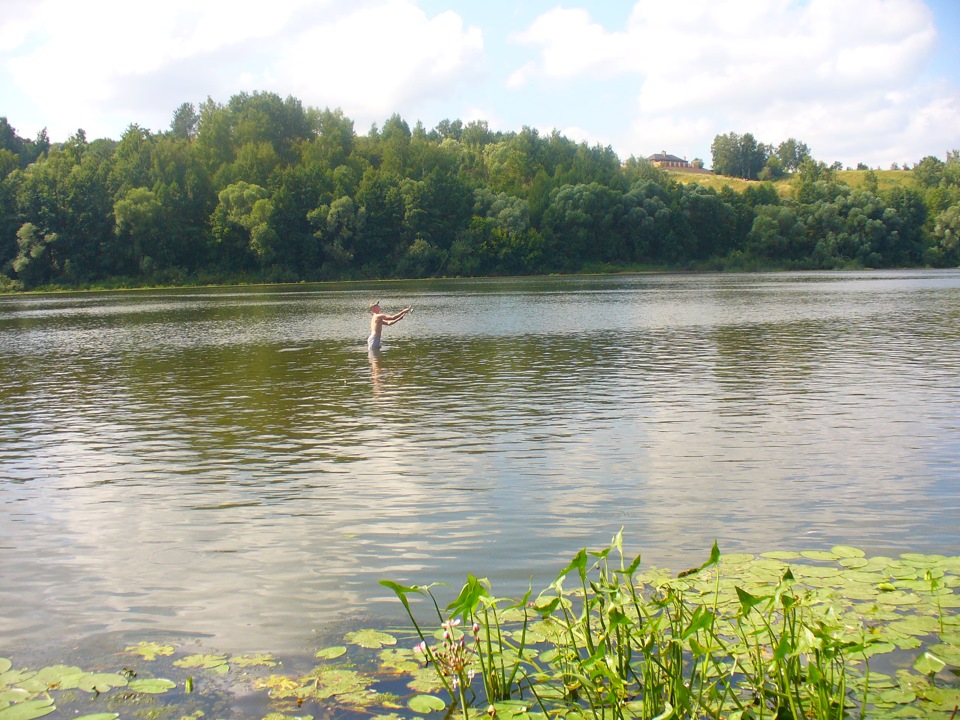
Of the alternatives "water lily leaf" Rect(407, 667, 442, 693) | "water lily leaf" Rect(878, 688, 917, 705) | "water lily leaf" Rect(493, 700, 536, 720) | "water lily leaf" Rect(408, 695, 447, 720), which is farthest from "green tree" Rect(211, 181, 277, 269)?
"water lily leaf" Rect(878, 688, 917, 705)

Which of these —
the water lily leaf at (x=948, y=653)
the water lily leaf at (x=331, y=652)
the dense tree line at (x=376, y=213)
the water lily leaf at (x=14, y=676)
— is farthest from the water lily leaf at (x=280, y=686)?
the dense tree line at (x=376, y=213)

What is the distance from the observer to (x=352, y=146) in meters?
148

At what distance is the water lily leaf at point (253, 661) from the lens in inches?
268

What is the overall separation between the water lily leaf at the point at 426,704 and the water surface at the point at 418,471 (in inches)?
60.8

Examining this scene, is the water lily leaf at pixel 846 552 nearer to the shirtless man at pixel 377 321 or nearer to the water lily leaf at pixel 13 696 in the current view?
the water lily leaf at pixel 13 696

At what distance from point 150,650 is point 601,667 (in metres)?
4.02

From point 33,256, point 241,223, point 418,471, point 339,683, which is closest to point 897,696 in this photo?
point 339,683

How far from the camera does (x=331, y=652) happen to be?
694 cm

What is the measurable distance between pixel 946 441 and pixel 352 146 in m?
142

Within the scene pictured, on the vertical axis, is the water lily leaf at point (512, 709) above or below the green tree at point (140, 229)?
below

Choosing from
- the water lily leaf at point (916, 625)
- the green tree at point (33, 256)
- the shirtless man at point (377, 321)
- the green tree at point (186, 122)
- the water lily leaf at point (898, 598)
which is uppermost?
the green tree at point (186, 122)

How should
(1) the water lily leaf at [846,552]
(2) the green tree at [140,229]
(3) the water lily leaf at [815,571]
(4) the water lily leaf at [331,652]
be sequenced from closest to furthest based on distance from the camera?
(4) the water lily leaf at [331,652], (3) the water lily leaf at [815,571], (1) the water lily leaf at [846,552], (2) the green tree at [140,229]

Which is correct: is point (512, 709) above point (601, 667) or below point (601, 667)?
below

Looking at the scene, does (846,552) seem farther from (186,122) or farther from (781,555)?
(186,122)
